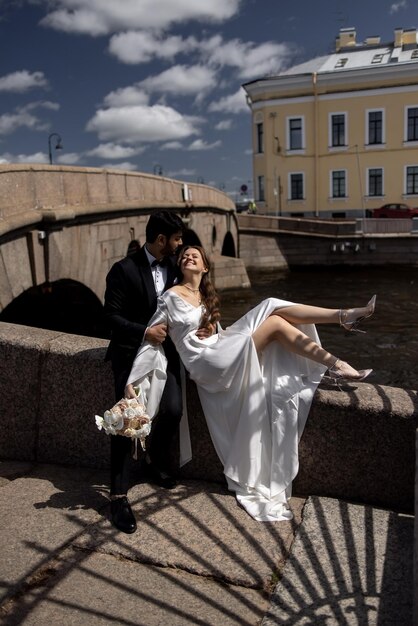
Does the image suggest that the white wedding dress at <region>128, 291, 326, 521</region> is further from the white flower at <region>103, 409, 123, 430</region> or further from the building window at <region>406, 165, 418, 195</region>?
the building window at <region>406, 165, 418, 195</region>

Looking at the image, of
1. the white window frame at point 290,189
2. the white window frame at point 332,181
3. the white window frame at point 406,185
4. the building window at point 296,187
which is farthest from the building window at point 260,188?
the white window frame at point 406,185

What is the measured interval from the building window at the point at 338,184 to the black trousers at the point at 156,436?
36.5 m

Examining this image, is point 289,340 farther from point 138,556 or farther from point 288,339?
point 138,556

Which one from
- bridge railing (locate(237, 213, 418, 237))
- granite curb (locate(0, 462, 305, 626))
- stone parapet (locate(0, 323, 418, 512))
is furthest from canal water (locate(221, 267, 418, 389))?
granite curb (locate(0, 462, 305, 626))

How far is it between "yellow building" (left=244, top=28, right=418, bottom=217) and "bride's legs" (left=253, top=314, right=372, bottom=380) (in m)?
34.5

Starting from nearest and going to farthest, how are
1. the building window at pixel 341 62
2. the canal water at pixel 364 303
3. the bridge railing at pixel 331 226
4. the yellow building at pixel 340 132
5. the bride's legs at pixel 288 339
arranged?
1. the bride's legs at pixel 288 339
2. the canal water at pixel 364 303
3. the bridge railing at pixel 331 226
4. the yellow building at pixel 340 132
5. the building window at pixel 341 62

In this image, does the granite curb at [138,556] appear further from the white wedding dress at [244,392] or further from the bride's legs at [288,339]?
the bride's legs at [288,339]

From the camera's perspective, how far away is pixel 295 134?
38.1 metres

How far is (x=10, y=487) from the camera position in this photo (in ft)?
11.2

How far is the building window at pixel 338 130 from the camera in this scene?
123 ft

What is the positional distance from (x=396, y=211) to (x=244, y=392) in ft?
104

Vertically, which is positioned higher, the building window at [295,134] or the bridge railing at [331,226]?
the building window at [295,134]

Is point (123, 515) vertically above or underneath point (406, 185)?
underneath

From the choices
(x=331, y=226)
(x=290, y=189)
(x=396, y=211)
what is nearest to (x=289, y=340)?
(x=331, y=226)
